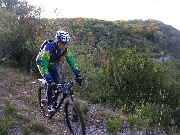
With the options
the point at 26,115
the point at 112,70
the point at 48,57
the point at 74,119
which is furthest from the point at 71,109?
the point at 112,70

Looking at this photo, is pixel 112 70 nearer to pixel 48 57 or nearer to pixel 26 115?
pixel 26 115

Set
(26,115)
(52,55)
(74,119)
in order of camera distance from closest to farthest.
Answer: (74,119) → (52,55) → (26,115)

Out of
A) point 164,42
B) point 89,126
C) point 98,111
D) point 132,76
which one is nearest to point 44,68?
point 89,126

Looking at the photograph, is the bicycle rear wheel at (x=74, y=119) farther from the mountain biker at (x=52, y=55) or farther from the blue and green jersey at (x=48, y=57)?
the blue and green jersey at (x=48, y=57)

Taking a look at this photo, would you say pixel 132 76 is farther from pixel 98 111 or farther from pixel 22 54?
pixel 22 54

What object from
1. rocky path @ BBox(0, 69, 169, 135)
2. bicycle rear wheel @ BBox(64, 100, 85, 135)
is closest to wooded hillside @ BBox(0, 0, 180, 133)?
rocky path @ BBox(0, 69, 169, 135)

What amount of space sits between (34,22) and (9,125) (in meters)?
8.43

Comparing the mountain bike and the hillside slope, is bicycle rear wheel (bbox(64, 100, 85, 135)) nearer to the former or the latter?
the mountain bike

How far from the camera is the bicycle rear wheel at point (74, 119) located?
556 cm

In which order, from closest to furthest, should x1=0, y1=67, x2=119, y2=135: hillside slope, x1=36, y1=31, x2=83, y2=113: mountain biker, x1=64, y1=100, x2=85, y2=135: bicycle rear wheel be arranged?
x1=64, y1=100, x2=85, y2=135: bicycle rear wheel, x1=36, y1=31, x2=83, y2=113: mountain biker, x1=0, y1=67, x2=119, y2=135: hillside slope

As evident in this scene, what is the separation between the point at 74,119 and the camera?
5.96m

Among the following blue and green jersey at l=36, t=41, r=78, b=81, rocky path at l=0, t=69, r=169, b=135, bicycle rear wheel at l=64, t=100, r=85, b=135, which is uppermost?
blue and green jersey at l=36, t=41, r=78, b=81

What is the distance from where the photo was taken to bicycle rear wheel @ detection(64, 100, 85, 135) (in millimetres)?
5556

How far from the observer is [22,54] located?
Result: 13188 millimetres
